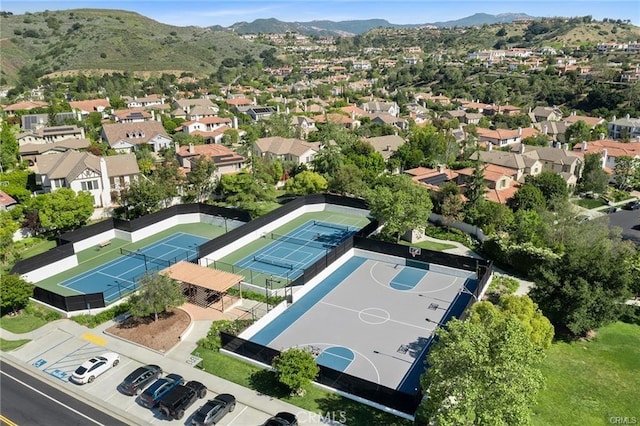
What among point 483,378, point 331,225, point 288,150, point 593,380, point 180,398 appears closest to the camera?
point 483,378

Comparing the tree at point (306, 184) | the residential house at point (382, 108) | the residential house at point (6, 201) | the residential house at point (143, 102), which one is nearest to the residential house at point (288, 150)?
the tree at point (306, 184)

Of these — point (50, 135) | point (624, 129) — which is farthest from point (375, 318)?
A: point (624, 129)

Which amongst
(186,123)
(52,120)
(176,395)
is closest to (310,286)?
(176,395)

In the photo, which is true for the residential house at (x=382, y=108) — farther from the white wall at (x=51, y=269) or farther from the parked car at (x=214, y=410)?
the parked car at (x=214, y=410)

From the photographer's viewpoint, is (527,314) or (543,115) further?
(543,115)

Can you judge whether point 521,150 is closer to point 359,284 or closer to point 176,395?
point 359,284

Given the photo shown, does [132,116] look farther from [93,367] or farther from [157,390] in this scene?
[157,390]

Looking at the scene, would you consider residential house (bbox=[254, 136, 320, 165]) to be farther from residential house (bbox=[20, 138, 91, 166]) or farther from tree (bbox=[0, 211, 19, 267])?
tree (bbox=[0, 211, 19, 267])
